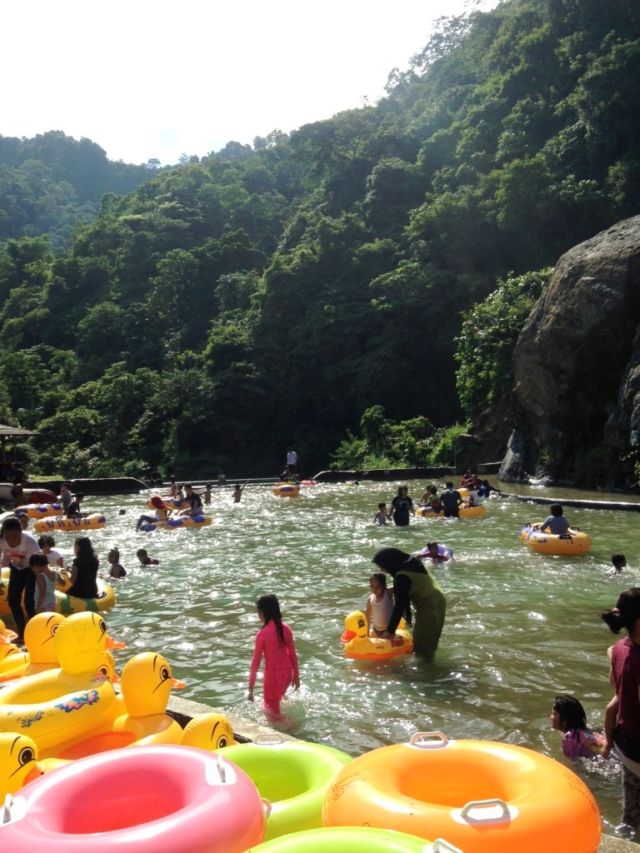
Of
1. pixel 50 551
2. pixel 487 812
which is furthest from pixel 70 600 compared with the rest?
pixel 487 812

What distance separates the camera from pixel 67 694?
206 inches

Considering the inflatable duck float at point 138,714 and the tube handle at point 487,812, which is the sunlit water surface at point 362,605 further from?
the tube handle at point 487,812

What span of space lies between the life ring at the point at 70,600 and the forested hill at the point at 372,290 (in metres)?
25.3

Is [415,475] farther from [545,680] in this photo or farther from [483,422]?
[545,680]

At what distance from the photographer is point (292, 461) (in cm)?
3412

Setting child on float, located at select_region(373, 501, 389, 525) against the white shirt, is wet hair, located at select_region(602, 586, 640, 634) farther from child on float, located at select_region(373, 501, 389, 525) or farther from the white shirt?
child on float, located at select_region(373, 501, 389, 525)

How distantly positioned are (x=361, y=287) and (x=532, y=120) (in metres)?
14.2

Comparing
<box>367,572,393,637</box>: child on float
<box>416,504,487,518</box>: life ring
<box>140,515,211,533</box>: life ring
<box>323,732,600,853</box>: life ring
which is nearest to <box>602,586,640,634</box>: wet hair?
<box>323,732,600,853</box>: life ring

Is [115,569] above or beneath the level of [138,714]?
beneath

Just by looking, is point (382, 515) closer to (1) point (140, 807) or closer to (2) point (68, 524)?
(2) point (68, 524)

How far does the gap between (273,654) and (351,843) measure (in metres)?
4.13

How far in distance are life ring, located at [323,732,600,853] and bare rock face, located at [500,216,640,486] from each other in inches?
817

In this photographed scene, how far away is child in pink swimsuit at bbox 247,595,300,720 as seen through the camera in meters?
6.37


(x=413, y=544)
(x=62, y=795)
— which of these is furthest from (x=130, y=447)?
(x=62, y=795)
